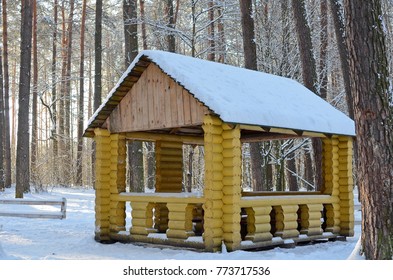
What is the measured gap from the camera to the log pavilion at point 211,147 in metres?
9.67

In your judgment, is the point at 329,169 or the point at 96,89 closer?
the point at 329,169

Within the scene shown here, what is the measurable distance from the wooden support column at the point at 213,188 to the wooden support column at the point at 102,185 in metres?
3.00

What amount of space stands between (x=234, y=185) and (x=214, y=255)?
126cm

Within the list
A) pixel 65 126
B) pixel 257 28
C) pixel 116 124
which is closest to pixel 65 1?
pixel 65 126

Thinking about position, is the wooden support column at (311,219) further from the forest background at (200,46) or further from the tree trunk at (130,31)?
the tree trunk at (130,31)

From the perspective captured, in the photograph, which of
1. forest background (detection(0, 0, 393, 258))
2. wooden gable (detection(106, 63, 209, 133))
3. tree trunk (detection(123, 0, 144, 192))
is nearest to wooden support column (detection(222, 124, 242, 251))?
wooden gable (detection(106, 63, 209, 133))

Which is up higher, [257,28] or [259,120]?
[257,28]

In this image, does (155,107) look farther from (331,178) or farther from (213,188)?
(331,178)

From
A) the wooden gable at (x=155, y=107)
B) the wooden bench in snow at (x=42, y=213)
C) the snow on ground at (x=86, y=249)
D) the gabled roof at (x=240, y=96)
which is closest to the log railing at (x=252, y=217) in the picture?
the snow on ground at (x=86, y=249)

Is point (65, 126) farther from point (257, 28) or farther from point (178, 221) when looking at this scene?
point (178, 221)

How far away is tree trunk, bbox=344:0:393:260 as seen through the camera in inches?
272

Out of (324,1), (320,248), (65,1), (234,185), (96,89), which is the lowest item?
(320,248)

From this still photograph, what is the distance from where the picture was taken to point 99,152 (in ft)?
39.1

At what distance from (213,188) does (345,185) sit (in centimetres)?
407
